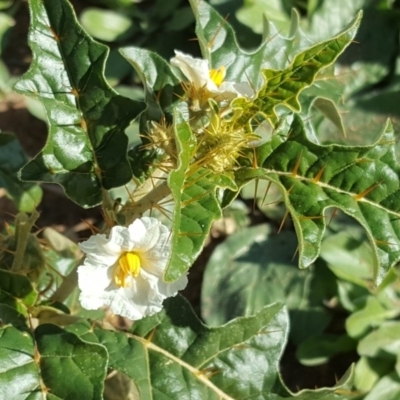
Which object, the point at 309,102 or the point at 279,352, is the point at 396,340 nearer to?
Result: the point at 279,352

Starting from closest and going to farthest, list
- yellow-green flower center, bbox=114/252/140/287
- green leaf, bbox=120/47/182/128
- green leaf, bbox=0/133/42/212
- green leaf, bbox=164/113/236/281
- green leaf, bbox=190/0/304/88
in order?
green leaf, bbox=164/113/236/281
yellow-green flower center, bbox=114/252/140/287
green leaf, bbox=120/47/182/128
green leaf, bbox=190/0/304/88
green leaf, bbox=0/133/42/212

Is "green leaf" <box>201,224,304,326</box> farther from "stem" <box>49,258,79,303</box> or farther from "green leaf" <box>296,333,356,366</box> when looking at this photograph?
"stem" <box>49,258,79,303</box>

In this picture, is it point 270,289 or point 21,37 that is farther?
point 21,37

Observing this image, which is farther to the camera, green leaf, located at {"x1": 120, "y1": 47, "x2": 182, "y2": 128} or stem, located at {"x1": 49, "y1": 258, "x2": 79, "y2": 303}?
stem, located at {"x1": 49, "y1": 258, "x2": 79, "y2": 303}

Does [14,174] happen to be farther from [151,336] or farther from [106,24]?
[106,24]

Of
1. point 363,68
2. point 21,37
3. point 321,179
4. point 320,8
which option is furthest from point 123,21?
point 321,179

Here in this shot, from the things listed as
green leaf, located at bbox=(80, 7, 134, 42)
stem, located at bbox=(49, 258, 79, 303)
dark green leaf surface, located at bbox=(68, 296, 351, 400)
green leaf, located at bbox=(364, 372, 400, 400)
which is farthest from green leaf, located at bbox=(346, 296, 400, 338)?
green leaf, located at bbox=(80, 7, 134, 42)

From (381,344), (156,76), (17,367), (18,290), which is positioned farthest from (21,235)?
(381,344)
